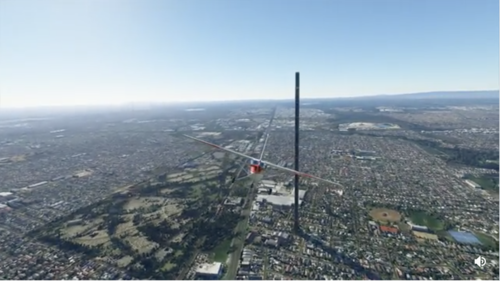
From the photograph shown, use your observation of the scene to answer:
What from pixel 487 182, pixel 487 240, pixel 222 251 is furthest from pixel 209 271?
pixel 487 182

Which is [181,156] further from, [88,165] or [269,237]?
[269,237]

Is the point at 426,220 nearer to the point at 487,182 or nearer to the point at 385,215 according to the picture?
the point at 385,215

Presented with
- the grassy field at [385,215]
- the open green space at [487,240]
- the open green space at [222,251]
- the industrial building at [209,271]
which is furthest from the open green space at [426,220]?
the industrial building at [209,271]

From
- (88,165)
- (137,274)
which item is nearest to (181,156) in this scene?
(88,165)

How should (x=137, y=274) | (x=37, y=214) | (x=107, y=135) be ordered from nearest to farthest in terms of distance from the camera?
(x=137, y=274), (x=37, y=214), (x=107, y=135)

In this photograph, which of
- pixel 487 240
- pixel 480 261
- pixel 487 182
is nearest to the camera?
pixel 480 261

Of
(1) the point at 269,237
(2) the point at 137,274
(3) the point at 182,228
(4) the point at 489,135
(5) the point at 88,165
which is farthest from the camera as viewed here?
(4) the point at 489,135
